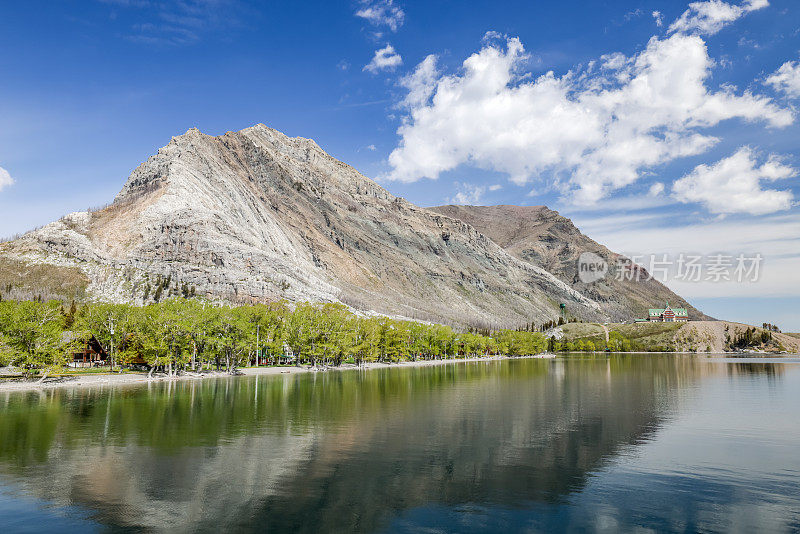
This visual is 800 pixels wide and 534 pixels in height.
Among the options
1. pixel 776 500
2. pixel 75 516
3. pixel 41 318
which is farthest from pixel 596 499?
pixel 41 318

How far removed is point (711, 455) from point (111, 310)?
374 feet

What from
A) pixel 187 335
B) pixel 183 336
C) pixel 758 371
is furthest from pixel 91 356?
pixel 758 371

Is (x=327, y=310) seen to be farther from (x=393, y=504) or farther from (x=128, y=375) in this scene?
(x=393, y=504)

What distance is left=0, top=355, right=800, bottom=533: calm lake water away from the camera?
2198cm

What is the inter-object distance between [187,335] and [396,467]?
276 ft

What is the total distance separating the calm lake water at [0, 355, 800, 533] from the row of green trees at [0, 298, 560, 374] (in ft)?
90.7

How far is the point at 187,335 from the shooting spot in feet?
334

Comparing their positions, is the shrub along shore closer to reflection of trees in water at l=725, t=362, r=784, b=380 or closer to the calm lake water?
the calm lake water

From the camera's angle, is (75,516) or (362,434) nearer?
(75,516)

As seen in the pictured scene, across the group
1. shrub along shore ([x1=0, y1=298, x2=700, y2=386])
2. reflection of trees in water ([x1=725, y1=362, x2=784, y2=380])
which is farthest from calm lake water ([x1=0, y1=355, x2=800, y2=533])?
reflection of trees in water ([x1=725, y1=362, x2=784, y2=380])

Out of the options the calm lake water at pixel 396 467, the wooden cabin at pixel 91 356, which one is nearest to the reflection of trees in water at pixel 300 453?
the calm lake water at pixel 396 467

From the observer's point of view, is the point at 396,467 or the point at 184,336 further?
the point at 184,336

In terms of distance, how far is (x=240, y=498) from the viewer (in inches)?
955

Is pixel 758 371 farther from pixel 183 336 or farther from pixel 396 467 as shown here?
pixel 183 336
